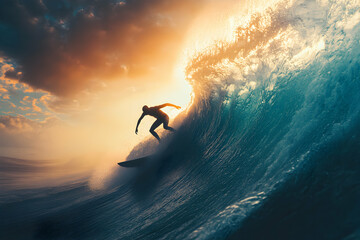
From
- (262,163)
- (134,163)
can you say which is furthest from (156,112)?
(262,163)

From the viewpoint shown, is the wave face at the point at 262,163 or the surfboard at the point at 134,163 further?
the surfboard at the point at 134,163

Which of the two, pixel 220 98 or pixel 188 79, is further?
pixel 188 79

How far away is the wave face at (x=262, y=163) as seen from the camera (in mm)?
2150

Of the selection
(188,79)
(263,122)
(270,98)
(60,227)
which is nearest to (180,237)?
(60,227)

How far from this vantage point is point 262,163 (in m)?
3.46

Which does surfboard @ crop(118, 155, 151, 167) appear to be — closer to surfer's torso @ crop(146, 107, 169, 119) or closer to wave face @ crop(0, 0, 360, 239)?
wave face @ crop(0, 0, 360, 239)

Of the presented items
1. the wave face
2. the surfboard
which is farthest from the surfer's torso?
the surfboard

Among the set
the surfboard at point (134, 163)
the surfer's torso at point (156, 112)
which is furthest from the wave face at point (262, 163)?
the surfer's torso at point (156, 112)

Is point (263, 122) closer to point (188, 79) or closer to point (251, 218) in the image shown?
point (251, 218)

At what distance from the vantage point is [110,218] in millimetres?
4504

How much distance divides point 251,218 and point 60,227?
4.35m

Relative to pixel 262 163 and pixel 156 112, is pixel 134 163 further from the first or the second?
pixel 262 163

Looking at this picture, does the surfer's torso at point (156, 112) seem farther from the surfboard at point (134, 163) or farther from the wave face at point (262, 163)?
the surfboard at point (134, 163)

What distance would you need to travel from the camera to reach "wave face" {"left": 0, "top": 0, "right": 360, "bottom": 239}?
2.15 m
